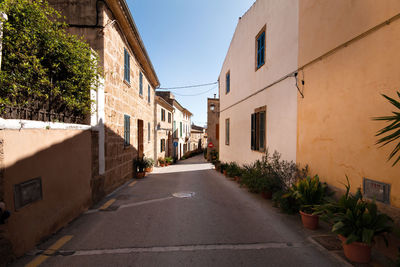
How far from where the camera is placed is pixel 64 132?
3900 millimetres

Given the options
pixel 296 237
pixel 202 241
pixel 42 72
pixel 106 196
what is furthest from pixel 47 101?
pixel 296 237

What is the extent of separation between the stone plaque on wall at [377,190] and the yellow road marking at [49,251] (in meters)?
4.84

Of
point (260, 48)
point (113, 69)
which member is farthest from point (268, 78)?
point (113, 69)

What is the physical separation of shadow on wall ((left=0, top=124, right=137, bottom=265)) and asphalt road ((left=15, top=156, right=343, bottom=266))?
244 mm

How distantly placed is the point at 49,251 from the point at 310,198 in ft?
14.9

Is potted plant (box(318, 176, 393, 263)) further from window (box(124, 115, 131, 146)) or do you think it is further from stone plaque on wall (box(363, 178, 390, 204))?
window (box(124, 115, 131, 146))

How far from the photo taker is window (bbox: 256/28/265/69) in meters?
7.33

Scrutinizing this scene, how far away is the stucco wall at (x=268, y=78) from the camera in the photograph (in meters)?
5.54

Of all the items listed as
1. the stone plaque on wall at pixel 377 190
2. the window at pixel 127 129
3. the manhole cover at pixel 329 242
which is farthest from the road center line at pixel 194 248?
the window at pixel 127 129

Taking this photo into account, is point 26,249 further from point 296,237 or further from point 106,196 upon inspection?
point 296,237

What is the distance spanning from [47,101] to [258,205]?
534cm

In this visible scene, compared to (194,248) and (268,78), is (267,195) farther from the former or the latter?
(268,78)

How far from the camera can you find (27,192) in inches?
114

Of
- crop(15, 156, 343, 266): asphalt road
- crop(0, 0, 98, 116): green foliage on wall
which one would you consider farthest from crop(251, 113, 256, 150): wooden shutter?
crop(0, 0, 98, 116): green foliage on wall
